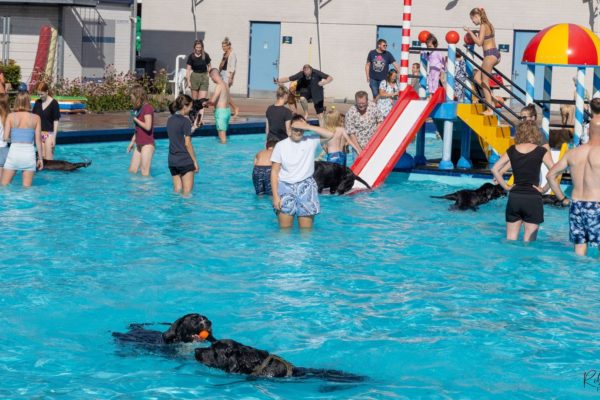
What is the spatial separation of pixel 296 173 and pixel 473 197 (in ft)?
13.5

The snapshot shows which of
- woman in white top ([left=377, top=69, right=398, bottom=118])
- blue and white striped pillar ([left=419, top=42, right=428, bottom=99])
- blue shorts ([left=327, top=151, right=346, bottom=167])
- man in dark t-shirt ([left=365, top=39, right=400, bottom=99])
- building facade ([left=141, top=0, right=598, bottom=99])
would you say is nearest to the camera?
blue shorts ([left=327, top=151, right=346, bottom=167])

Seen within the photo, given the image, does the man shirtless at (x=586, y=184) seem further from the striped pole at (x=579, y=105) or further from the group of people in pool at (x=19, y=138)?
the group of people in pool at (x=19, y=138)

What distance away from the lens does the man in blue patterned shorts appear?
10.7 m

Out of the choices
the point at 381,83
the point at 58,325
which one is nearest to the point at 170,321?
the point at 58,325

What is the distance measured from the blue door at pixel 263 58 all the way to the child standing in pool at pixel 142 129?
66.8 ft

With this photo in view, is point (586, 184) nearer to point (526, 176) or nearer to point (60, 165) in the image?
point (526, 176)

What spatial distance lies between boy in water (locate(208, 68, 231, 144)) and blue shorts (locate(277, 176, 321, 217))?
933cm

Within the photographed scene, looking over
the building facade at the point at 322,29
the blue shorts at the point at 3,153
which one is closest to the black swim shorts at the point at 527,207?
the blue shorts at the point at 3,153

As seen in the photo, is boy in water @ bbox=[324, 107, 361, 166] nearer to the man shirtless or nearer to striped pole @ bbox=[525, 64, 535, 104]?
striped pole @ bbox=[525, 64, 535, 104]

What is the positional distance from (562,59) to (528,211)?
5427 mm

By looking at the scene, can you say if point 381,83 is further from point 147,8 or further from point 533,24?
point 147,8

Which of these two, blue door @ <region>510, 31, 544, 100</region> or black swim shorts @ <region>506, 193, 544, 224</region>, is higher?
blue door @ <region>510, 31, 544, 100</region>

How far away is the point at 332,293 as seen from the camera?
1014cm
